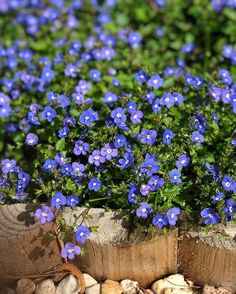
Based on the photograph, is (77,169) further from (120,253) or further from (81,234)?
(120,253)

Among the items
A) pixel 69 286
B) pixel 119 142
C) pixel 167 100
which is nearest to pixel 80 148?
pixel 119 142

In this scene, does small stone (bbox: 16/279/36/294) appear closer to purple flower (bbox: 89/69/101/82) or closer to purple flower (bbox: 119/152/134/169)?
purple flower (bbox: 119/152/134/169)

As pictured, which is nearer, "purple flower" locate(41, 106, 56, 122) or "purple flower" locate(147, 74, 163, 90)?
"purple flower" locate(41, 106, 56, 122)

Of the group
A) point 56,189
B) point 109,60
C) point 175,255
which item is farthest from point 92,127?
point 109,60

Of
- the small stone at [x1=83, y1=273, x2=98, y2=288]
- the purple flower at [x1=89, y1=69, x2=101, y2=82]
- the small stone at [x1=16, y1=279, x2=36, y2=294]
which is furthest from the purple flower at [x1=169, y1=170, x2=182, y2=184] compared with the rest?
the purple flower at [x1=89, y1=69, x2=101, y2=82]

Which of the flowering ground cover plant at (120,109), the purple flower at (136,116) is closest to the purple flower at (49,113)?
the flowering ground cover plant at (120,109)

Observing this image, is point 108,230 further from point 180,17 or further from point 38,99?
point 180,17
